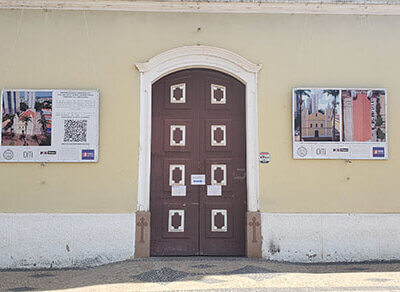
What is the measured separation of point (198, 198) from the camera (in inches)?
340

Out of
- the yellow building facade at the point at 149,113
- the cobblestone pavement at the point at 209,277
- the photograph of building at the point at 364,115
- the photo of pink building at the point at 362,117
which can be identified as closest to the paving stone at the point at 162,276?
the cobblestone pavement at the point at 209,277

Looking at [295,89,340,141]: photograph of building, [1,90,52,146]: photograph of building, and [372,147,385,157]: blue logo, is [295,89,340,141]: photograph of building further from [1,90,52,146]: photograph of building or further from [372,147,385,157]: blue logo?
[1,90,52,146]: photograph of building

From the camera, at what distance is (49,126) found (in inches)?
332

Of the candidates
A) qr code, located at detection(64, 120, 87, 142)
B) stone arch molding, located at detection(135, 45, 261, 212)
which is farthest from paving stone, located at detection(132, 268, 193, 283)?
qr code, located at detection(64, 120, 87, 142)

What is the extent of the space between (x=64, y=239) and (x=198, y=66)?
363 cm

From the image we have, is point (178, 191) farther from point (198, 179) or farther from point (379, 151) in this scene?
point (379, 151)

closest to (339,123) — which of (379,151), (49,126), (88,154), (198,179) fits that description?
(379,151)

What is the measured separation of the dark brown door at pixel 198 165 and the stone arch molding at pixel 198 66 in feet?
0.59

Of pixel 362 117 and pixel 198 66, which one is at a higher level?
pixel 198 66

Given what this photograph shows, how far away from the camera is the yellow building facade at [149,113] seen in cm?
834

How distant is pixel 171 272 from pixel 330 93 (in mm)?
3963

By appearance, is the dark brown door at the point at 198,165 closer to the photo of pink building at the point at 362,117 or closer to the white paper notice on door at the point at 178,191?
the white paper notice on door at the point at 178,191

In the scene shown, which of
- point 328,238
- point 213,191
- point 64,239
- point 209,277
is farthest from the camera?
point 213,191

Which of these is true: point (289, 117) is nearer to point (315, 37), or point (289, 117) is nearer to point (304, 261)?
point (315, 37)
